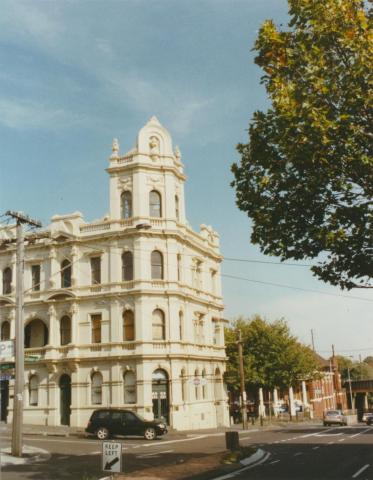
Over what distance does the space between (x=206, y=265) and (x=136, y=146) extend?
11452 millimetres

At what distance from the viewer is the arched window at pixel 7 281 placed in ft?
143

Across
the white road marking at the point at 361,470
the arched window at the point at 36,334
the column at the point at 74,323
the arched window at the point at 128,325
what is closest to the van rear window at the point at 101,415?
the arched window at the point at 128,325

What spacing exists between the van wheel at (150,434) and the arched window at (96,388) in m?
8.70

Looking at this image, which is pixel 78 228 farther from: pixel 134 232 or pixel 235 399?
pixel 235 399

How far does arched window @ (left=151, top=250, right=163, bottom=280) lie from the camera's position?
39.8 m

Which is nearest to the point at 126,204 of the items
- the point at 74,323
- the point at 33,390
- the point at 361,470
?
the point at 74,323

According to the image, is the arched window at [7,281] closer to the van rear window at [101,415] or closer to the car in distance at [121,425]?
the van rear window at [101,415]

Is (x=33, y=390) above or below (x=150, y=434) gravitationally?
above

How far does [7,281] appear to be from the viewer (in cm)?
4372

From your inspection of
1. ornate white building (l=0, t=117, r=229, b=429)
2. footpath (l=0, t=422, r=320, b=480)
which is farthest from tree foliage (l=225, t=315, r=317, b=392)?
footpath (l=0, t=422, r=320, b=480)

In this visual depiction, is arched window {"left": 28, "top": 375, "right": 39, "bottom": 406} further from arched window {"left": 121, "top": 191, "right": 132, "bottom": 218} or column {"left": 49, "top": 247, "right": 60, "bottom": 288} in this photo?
arched window {"left": 121, "top": 191, "right": 132, "bottom": 218}

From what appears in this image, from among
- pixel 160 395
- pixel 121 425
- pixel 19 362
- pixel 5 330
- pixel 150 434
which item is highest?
pixel 5 330

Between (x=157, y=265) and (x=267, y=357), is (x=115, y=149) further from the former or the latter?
(x=267, y=357)

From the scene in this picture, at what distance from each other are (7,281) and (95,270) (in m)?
7.68
